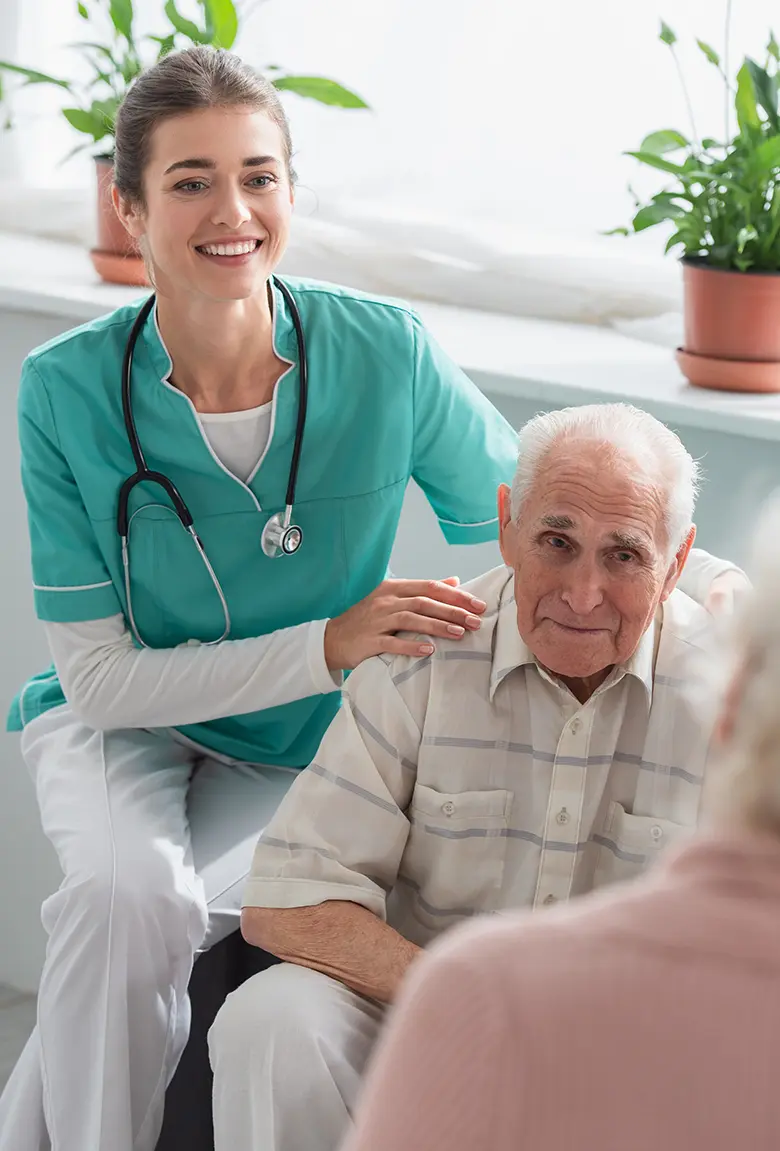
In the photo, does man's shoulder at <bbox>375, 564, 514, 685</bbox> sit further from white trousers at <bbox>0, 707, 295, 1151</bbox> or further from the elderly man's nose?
white trousers at <bbox>0, 707, 295, 1151</bbox>

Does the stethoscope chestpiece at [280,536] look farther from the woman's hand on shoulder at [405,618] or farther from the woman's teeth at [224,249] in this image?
the woman's teeth at [224,249]

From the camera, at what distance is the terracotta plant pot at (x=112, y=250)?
248 centimetres

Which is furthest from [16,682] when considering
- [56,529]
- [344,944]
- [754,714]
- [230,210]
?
[754,714]

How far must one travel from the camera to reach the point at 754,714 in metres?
0.80

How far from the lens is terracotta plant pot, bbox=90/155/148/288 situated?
8.13 feet

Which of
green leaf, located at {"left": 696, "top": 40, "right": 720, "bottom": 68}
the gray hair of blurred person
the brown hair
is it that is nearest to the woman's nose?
the brown hair

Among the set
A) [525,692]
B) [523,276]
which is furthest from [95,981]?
[523,276]

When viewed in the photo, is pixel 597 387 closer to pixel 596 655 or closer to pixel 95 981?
pixel 596 655

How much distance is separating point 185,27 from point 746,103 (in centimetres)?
93

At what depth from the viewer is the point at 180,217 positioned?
69.8 inches

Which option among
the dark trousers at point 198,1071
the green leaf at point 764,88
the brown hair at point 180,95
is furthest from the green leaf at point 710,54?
the dark trousers at point 198,1071

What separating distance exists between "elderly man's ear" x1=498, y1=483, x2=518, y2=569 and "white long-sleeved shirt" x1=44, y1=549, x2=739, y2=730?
0.99ft

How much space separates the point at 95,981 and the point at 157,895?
0.39 feet

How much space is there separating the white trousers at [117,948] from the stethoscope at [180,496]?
0.25m
